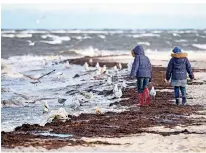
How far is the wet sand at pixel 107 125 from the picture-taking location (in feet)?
28.3

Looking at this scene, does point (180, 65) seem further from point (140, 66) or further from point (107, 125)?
point (107, 125)

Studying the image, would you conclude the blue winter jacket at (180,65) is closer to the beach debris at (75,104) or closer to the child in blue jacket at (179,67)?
the child in blue jacket at (179,67)

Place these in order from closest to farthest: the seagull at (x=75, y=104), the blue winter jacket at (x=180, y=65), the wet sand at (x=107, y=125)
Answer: the wet sand at (x=107, y=125) < the blue winter jacket at (x=180, y=65) < the seagull at (x=75, y=104)

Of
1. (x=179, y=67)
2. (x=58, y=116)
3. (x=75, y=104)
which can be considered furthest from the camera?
(x=75, y=104)

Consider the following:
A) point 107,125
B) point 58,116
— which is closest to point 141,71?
point 58,116

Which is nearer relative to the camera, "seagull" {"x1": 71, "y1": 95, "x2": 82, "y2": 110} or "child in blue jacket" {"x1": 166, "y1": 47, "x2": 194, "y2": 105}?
"child in blue jacket" {"x1": 166, "y1": 47, "x2": 194, "y2": 105}

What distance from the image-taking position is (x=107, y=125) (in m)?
10.2

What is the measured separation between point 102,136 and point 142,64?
4.23m

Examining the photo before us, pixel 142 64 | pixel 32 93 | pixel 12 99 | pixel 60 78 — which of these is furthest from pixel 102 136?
pixel 60 78

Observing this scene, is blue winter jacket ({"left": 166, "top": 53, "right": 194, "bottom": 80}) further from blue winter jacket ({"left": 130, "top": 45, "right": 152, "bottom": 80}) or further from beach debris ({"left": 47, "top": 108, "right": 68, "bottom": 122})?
beach debris ({"left": 47, "top": 108, "right": 68, "bottom": 122})

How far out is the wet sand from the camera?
28.3 feet

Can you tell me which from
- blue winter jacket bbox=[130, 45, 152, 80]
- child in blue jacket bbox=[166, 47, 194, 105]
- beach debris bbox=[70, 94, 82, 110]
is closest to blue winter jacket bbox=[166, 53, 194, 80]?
child in blue jacket bbox=[166, 47, 194, 105]

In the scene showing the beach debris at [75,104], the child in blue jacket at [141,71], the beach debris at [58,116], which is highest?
the child in blue jacket at [141,71]

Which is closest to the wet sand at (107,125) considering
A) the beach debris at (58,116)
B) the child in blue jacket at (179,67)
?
the beach debris at (58,116)
